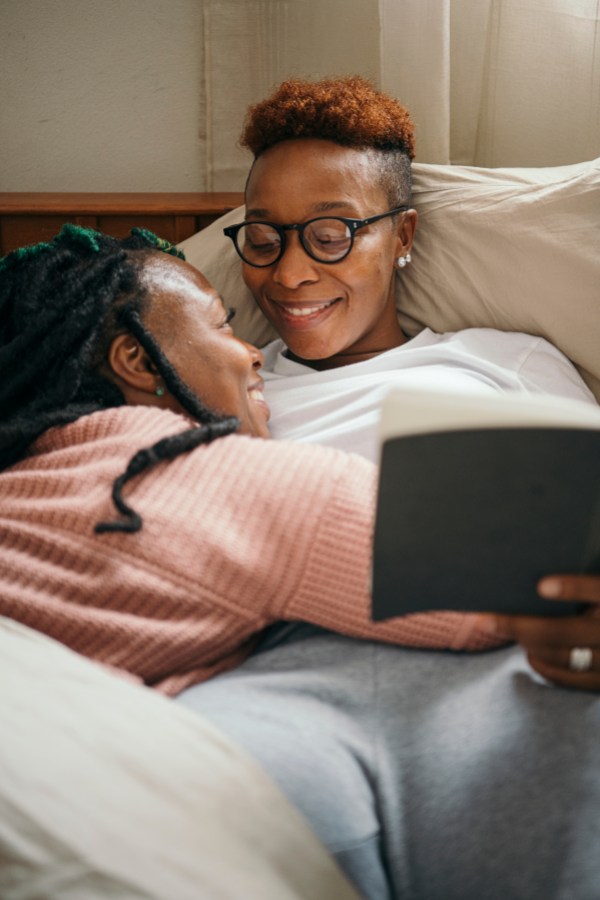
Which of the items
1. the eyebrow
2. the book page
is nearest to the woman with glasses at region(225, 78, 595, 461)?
the eyebrow

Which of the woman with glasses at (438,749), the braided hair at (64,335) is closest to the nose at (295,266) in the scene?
the braided hair at (64,335)

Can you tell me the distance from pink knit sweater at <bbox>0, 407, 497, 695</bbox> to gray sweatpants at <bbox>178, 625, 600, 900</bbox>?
5cm

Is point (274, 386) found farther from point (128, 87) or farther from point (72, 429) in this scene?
point (128, 87)

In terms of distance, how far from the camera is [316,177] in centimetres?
142

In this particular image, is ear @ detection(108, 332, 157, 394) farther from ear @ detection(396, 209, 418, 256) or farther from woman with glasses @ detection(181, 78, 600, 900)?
ear @ detection(396, 209, 418, 256)

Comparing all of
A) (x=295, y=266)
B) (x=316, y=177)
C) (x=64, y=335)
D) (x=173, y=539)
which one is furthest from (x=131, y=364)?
(x=316, y=177)

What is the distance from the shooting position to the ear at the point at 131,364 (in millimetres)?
1087

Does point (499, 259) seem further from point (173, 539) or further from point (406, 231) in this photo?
point (173, 539)

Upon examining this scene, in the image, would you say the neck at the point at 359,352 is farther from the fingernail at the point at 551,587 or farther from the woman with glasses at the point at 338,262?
the fingernail at the point at 551,587

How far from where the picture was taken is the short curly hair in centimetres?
146

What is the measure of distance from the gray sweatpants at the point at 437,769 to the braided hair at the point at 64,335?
335 millimetres

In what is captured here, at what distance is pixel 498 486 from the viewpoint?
2.38 ft

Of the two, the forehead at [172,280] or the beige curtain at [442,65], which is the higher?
the beige curtain at [442,65]

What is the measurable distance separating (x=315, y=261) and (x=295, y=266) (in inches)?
1.4
